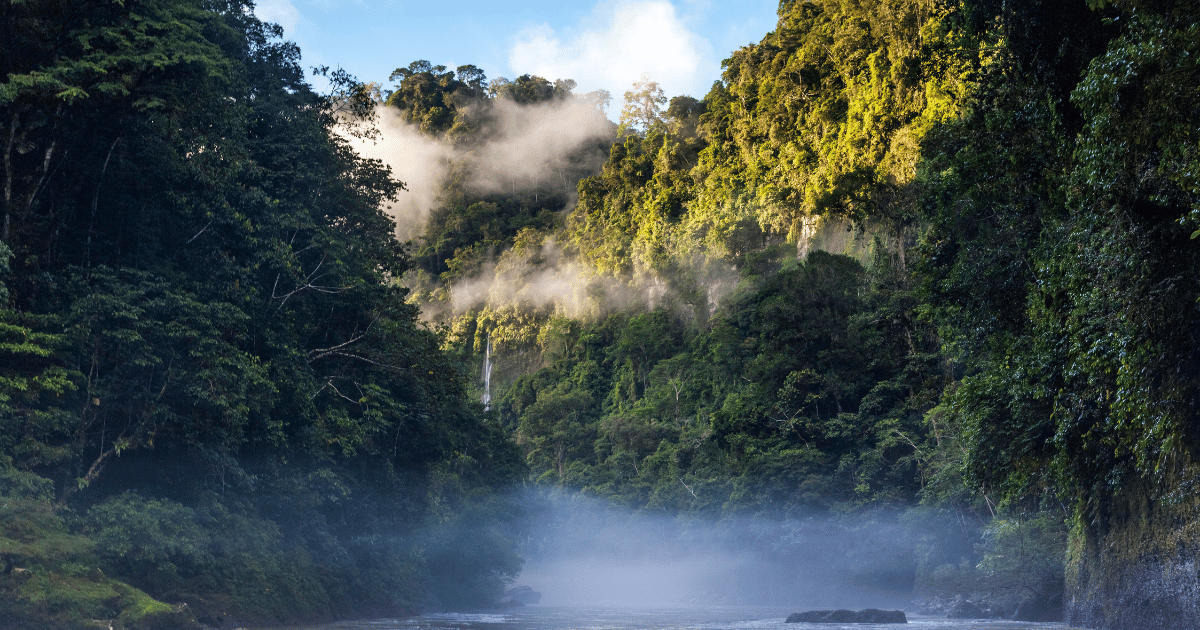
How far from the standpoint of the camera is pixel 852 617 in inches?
1013

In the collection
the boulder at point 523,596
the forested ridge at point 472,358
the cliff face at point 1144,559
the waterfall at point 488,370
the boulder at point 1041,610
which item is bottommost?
the boulder at point 523,596

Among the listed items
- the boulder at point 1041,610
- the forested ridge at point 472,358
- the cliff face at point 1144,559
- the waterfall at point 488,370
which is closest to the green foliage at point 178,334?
the forested ridge at point 472,358

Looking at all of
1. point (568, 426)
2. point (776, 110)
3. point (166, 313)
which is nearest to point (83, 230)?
Result: point (166, 313)

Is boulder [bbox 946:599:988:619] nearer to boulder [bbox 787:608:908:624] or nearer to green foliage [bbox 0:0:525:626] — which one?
boulder [bbox 787:608:908:624]

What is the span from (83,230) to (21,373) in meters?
4.05

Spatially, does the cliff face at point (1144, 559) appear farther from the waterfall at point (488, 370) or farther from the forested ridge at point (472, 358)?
the waterfall at point (488, 370)

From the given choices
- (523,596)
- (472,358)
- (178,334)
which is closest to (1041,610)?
(178,334)

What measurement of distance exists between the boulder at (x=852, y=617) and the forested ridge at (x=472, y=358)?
335 centimetres

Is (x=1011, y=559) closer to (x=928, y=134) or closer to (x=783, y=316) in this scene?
(x=928, y=134)

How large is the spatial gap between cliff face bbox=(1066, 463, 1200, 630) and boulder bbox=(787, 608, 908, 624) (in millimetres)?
7629

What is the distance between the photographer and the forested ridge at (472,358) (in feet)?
39.2

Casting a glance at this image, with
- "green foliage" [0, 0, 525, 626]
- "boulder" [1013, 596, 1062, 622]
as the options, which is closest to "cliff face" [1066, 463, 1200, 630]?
"boulder" [1013, 596, 1062, 622]

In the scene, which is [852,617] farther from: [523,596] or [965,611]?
[523,596]

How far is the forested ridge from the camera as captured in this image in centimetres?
1194
